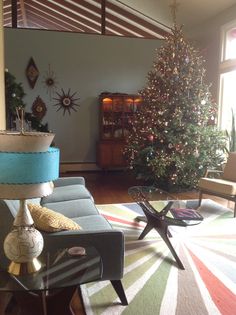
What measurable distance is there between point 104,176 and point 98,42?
3291 mm

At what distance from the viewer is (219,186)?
4.46 meters

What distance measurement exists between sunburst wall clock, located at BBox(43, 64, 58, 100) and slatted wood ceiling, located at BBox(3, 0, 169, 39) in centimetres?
105

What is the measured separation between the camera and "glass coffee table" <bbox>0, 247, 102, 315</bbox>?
1.65 m

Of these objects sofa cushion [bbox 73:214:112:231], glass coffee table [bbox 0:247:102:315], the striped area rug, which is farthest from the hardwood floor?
glass coffee table [bbox 0:247:102:315]

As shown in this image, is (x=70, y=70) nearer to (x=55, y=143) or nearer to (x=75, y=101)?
(x=75, y=101)

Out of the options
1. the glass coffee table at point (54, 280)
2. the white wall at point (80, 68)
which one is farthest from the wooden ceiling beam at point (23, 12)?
the glass coffee table at point (54, 280)

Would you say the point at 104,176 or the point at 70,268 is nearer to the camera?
the point at 70,268

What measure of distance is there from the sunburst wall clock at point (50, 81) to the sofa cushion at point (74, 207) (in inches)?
190

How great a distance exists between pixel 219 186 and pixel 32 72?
16.9 feet

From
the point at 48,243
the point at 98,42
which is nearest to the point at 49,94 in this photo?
the point at 98,42

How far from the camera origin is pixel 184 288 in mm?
2531

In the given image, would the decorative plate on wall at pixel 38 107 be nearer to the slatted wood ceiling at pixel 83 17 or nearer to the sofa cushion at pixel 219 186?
the slatted wood ceiling at pixel 83 17

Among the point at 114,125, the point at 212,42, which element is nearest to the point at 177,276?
the point at 114,125

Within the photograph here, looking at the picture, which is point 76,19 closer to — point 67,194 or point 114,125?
point 114,125
